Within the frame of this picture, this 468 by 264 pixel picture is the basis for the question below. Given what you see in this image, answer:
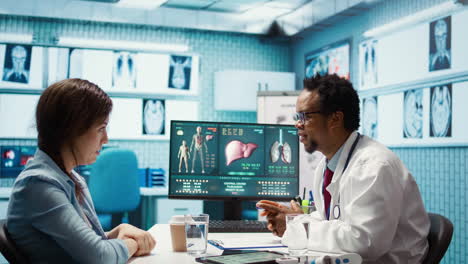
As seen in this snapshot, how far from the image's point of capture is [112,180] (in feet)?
13.6

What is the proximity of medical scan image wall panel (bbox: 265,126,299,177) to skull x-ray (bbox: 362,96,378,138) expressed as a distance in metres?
2.47

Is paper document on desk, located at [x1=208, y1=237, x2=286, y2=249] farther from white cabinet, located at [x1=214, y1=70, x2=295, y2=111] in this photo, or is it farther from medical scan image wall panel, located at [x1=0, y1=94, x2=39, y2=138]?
medical scan image wall panel, located at [x1=0, y1=94, x2=39, y2=138]

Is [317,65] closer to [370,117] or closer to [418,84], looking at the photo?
[370,117]

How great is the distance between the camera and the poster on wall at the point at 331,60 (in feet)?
17.2

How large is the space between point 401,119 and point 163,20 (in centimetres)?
294

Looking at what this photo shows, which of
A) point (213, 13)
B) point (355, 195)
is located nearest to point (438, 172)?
point (355, 195)

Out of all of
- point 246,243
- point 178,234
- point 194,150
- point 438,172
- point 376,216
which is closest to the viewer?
point 376,216

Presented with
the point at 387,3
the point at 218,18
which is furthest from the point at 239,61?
the point at 387,3

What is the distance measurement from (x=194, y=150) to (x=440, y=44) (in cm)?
251

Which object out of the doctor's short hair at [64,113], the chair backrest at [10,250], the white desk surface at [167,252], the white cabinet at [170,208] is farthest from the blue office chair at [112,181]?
the chair backrest at [10,250]

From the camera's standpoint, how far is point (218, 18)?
594 cm

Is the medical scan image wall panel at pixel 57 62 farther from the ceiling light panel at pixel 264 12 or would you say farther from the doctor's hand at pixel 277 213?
the doctor's hand at pixel 277 213

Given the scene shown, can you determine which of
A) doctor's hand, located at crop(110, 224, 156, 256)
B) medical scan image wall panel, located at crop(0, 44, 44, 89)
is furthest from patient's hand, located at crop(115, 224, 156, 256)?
medical scan image wall panel, located at crop(0, 44, 44, 89)

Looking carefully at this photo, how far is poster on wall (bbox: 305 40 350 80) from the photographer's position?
525cm
